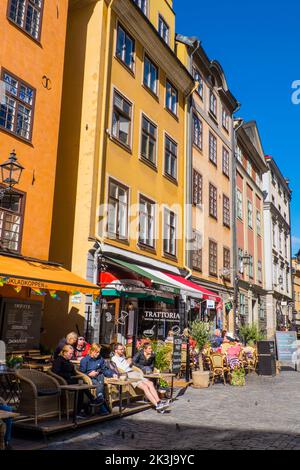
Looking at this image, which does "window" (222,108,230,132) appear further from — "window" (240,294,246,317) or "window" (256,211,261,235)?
"window" (240,294,246,317)

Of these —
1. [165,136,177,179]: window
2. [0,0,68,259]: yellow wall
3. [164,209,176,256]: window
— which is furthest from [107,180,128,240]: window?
[165,136,177,179]: window

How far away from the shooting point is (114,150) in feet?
54.6

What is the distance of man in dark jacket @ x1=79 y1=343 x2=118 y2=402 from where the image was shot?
27.8 ft

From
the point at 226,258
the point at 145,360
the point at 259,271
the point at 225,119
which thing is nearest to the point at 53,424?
the point at 145,360

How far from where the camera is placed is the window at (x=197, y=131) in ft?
78.5

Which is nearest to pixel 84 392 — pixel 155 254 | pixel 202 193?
pixel 155 254

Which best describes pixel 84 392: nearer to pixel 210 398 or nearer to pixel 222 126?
pixel 210 398

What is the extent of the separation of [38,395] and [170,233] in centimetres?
1394

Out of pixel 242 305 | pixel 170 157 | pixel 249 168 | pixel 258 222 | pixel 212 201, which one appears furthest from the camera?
pixel 258 222

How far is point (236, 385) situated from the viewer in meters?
13.7

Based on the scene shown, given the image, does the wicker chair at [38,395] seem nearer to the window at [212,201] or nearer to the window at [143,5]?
the window at [143,5]

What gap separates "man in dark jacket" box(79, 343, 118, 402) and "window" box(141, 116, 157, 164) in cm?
1099

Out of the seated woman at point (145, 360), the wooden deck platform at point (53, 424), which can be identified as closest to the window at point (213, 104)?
the seated woman at point (145, 360)

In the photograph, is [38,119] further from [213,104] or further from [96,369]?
[213,104]
